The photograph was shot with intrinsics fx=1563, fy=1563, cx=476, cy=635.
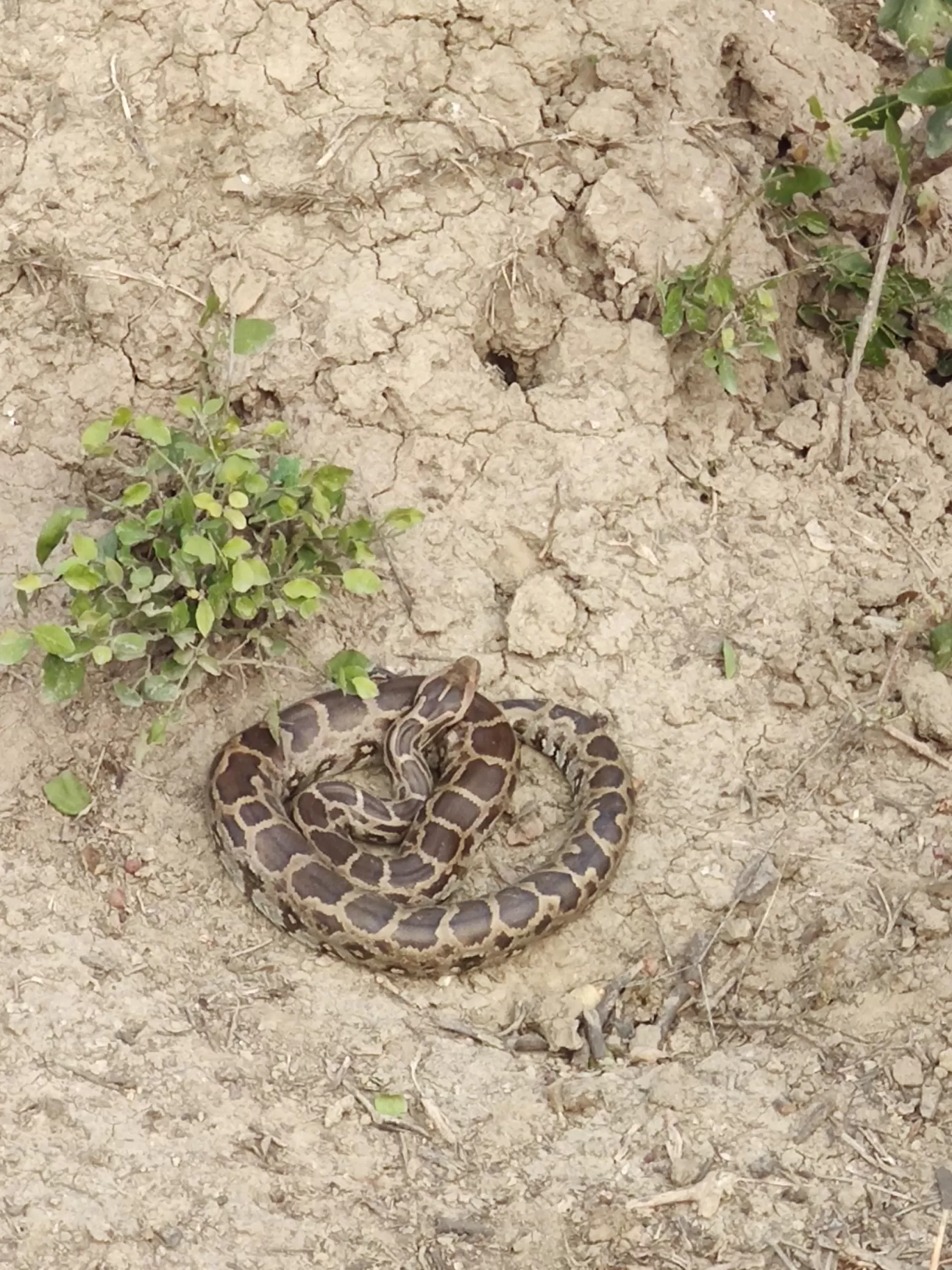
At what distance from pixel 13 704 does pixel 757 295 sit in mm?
3760

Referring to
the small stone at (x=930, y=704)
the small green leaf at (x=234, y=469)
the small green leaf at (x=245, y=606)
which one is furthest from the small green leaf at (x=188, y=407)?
the small stone at (x=930, y=704)

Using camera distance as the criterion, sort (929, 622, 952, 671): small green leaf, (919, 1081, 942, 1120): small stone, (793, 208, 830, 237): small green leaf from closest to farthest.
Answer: (919, 1081, 942, 1120): small stone, (929, 622, 952, 671): small green leaf, (793, 208, 830, 237): small green leaf

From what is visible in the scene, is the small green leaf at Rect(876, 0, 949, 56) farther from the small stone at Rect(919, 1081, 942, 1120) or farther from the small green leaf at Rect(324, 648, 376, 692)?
the small stone at Rect(919, 1081, 942, 1120)

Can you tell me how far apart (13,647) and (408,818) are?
6.32 feet

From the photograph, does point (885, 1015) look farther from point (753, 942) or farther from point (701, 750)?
point (701, 750)

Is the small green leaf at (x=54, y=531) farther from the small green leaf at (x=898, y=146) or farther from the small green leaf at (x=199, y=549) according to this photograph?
the small green leaf at (x=898, y=146)

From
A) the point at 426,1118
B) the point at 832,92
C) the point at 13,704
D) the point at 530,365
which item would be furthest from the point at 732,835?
the point at 832,92

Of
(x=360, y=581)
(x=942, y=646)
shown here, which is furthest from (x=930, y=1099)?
(x=360, y=581)

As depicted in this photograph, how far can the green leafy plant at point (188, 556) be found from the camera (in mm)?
6047

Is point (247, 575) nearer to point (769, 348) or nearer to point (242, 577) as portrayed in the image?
point (242, 577)

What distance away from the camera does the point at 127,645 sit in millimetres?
6070

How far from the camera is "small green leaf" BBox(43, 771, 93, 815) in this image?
6328mm

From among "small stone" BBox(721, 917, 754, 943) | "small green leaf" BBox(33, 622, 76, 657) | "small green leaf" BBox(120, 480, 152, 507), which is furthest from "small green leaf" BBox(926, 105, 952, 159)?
"small green leaf" BBox(33, 622, 76, 657)

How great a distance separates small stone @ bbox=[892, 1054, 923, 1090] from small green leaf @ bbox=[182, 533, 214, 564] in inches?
124
